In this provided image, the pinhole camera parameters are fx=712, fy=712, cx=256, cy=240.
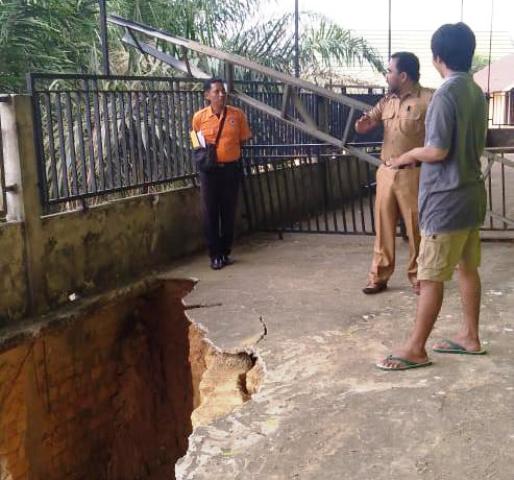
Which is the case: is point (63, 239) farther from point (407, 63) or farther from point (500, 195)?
point (500, 195)

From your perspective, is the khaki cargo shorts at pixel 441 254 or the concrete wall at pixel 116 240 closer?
the khaki cargo shorts at pixel 441 254

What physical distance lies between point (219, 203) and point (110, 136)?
1235mm

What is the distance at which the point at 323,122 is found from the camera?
993cm

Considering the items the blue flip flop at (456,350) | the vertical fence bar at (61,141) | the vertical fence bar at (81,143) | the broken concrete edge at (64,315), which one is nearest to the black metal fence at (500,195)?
the blue flip flop at (456,350)

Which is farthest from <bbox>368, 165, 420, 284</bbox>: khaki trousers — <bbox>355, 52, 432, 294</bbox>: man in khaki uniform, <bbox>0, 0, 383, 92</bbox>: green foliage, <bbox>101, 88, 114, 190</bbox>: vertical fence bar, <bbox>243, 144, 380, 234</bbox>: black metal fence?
<bbox>0, 0, 383, 92</bbox>: green foliage

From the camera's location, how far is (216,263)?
687 centimetres

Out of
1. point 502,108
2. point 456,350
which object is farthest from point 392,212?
point 502,108

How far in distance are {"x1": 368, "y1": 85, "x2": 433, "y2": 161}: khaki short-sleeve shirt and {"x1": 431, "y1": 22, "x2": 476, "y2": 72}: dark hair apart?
167 cm

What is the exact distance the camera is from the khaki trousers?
5527mm

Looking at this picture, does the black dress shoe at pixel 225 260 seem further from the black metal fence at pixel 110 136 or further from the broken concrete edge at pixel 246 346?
the broken concrete edge at pixel 246 346

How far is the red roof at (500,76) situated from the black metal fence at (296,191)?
15.8 metres

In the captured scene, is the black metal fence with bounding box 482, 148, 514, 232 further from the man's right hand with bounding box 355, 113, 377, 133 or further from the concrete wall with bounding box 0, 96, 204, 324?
the concrete wall with bounding box 0, 96, 204, 324

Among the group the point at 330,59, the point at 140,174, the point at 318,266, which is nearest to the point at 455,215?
the point at 318,266

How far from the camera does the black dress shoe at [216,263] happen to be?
6.86 meters
